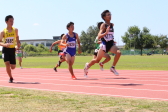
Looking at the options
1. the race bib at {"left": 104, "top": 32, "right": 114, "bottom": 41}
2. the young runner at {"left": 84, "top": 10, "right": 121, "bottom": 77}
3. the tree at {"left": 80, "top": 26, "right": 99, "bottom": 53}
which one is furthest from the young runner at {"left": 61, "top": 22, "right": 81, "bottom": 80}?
the tree at {"left": 80, "top": 26, "right": 99, "bottom": 53}

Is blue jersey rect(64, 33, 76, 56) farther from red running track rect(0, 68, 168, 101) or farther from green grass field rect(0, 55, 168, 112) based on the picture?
green grass field rect(0, 55, 168, 112)

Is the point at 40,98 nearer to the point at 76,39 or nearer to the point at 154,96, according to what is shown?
the point at 154,96

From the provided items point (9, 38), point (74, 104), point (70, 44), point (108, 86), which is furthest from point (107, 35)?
point (74, 104)

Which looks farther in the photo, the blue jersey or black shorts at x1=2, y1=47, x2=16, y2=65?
the blue jersey

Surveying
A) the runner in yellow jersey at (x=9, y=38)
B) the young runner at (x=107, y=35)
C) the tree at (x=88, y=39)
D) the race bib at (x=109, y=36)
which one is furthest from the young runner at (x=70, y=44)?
the tree at (x=88, y=39)

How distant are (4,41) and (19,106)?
16.8ft

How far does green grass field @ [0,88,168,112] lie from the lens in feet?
17.9

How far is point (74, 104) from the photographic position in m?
5.95

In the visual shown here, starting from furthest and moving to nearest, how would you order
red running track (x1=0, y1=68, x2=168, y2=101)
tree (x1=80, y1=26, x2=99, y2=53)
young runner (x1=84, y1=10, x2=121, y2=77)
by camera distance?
tree (x1=80, y1=26, x2=99, y2=53)
young runner (x1=84, y1=10, x2=121, y2=77)
red running track (x1=0, y1=68, x2=168, y2=101)

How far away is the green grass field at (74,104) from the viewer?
5.45 metres

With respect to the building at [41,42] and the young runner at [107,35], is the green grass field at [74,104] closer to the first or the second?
the young runner at [107,35]

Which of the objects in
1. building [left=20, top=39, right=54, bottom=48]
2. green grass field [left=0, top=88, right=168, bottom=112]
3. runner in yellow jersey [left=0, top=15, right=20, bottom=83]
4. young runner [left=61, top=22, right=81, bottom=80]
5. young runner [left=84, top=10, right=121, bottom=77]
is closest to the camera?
green grass field [left=0, top=88, right=168, bottom=112]

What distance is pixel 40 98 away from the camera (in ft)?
22.2

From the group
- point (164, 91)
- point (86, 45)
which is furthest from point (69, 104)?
point (86, 45)
